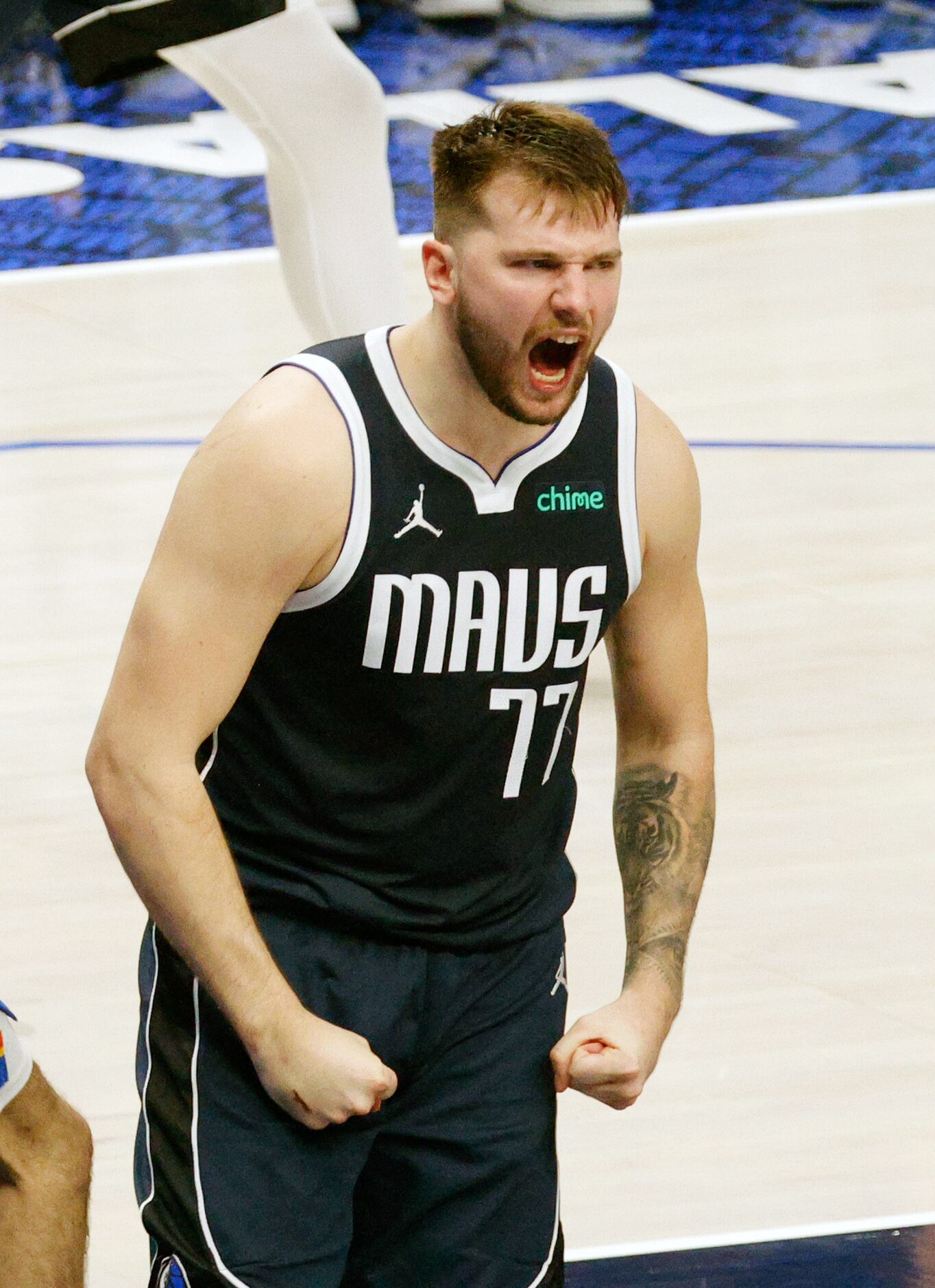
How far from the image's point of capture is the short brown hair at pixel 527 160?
1.50m

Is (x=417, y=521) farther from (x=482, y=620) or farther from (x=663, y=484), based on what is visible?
(x=663, y=484)

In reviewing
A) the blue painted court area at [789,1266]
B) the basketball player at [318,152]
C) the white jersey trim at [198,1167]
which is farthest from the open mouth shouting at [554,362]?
the basketball player at [318,152]

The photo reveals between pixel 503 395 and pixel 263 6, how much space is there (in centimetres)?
139

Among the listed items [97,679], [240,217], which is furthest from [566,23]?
[97,679]

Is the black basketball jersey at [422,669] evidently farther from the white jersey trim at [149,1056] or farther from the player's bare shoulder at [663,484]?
the white jersey trim at [149,1056]

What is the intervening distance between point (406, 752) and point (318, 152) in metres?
1.72

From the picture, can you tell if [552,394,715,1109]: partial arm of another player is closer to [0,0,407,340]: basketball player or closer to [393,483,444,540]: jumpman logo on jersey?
[393,483,444,540]: jumpman logo on jersey

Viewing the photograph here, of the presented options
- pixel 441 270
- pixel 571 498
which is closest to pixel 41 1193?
pixel 571 498

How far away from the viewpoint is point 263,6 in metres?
2.71

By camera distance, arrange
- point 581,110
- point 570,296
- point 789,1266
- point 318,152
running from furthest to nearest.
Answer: point 581,110, point 318,152, point 789,1266, point 570,296

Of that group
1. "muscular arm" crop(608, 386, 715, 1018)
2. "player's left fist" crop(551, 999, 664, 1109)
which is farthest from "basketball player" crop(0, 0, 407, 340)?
"player's left fist" crop(551, 999, 664, 1109)

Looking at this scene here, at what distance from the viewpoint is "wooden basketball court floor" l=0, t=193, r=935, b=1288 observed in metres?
2.30

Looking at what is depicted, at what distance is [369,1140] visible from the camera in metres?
1.63

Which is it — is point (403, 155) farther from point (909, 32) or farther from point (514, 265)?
point (514, 265)
